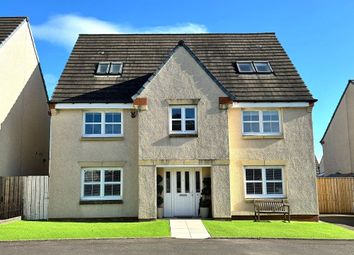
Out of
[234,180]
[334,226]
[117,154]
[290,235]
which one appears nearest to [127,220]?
[117,154]

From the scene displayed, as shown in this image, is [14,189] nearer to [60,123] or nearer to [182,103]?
[60,123]

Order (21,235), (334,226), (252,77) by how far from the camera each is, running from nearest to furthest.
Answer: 1. (21,235)
2. (334,226)
3. (252,77)

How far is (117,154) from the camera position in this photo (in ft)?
62.4

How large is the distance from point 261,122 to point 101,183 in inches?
327

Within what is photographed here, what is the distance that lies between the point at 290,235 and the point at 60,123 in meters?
11.7

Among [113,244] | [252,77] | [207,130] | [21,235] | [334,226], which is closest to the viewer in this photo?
[113,244]

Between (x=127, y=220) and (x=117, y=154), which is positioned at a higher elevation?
(x=117, y=154)

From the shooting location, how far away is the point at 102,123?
63.2ft

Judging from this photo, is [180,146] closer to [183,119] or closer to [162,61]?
[183,119]

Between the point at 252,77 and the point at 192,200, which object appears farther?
the point at 252,77

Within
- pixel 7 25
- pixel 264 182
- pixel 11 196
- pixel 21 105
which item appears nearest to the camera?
pixel 11 196

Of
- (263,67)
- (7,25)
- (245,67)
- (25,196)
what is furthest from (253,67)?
(7,25)

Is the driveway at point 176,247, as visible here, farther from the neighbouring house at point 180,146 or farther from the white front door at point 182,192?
the white front door at point 182,192

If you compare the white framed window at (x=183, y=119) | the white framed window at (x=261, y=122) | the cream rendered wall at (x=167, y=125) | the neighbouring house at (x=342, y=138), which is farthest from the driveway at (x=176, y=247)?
the neighbouring house at (x=342, y=138)
